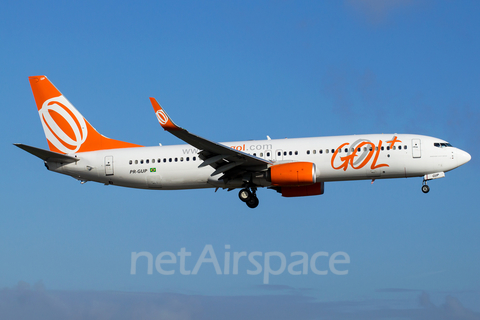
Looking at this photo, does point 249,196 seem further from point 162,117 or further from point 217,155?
point 162,117

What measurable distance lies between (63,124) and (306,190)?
58.5ft

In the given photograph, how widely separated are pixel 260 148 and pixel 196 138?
5904 millimetres

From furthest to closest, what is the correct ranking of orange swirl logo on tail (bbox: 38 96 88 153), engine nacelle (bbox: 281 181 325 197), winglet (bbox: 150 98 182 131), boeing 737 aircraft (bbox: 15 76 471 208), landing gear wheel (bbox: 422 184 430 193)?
orange swirl logo on tail (bbox: 38 96 88 153) → engine nacelle (bbox: 281 181 325 197) → landing gear wheel (bbox: 422 184 430 193) → boeing 737 aircraft (bbox: 15 76 471 208) → winglet (bbox: 150 98 182 131)

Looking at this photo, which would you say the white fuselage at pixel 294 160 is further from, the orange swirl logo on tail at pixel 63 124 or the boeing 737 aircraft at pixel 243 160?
the orange swirl logo on tail at pixel 63 124

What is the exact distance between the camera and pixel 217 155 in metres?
34.6

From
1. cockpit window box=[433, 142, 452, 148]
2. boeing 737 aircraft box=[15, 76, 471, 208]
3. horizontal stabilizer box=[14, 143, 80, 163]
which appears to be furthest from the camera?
horizontal stabilizer box=[14, 143, 80, 163]

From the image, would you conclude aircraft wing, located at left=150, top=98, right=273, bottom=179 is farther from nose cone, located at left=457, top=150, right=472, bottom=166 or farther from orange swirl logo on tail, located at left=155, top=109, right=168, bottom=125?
nose cone, located at left=457, top=150, right=472, bottom=166

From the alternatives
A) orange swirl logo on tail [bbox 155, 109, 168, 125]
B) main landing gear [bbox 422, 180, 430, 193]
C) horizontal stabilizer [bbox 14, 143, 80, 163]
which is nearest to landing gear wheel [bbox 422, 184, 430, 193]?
main landing gear [bbox 422, 180, 430, 193]

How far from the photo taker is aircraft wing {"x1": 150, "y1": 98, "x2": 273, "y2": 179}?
1203 inches

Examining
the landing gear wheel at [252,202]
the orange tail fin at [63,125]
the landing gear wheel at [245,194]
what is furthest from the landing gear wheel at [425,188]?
the orange tail fin at [63,125]

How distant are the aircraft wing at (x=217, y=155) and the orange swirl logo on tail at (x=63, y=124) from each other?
10.8m

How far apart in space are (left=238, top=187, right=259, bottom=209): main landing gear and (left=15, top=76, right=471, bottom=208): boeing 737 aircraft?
4 centimetres

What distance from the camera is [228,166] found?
35188mm

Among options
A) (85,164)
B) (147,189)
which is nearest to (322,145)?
(147,189)
